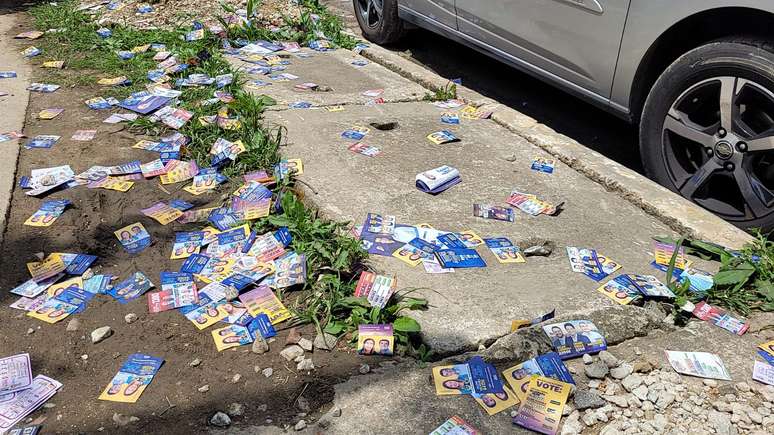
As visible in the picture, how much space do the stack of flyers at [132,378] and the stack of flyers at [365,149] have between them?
1.81 meters

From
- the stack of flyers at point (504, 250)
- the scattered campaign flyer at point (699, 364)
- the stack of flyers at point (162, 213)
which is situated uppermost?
the scattered campaign flyer at point (699, 364)

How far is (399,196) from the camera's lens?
10.9 feet

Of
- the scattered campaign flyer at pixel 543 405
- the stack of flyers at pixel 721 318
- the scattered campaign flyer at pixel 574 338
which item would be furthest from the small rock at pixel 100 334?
the stack of flyers at pixel 721 318

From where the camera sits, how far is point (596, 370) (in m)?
2.27

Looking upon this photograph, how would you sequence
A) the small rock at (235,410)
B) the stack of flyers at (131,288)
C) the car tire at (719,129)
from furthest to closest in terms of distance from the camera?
the car tire at (719,129)
the stack of flyers at (131,288)
the small rock at (235,410)

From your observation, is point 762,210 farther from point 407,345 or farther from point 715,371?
point 407,345

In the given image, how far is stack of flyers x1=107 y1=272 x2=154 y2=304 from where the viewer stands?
265 cm

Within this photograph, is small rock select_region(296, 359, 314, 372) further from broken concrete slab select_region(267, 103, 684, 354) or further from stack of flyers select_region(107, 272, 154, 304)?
stack of flyers select_region(107, 272, 154, 304)

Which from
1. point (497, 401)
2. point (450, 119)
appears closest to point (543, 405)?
point (497, 401)

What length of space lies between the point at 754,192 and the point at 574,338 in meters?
1.30

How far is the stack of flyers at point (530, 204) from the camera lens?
10.7 feet

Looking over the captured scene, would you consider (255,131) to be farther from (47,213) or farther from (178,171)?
(47,213)

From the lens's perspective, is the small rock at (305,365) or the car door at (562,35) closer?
the small rock at (305,365)

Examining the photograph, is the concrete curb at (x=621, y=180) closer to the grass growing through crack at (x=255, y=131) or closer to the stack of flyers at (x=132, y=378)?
the grass growing through crack at (x=255, y=131)
